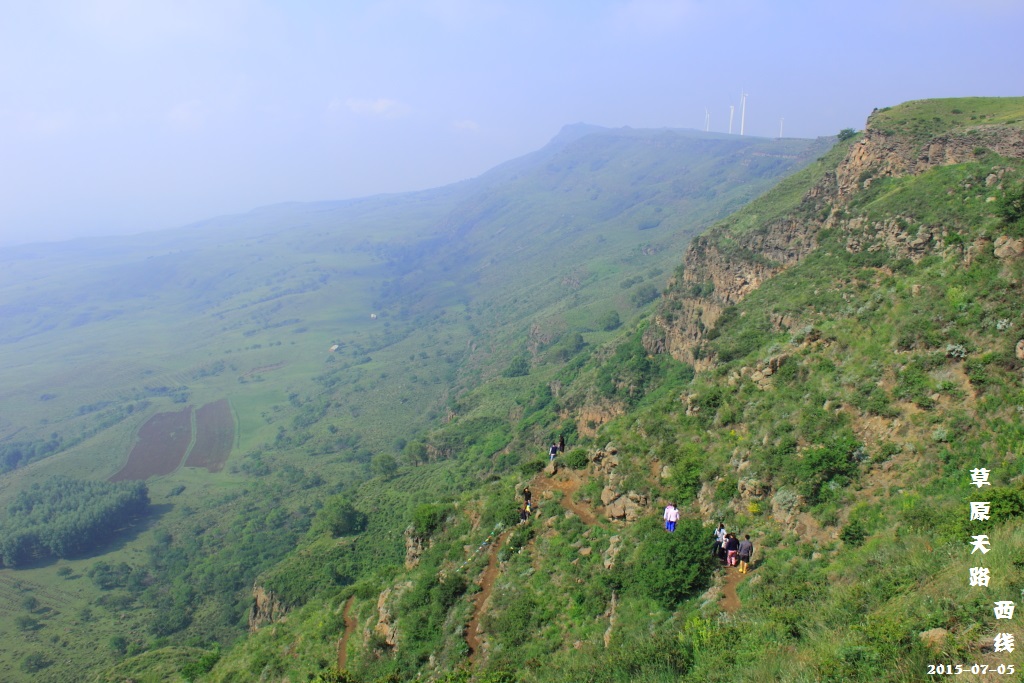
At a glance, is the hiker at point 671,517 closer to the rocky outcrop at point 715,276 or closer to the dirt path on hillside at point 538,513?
the dirt path on hillside at point 538,513

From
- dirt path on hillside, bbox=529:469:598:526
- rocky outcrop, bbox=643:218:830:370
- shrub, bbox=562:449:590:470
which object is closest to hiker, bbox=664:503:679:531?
dirt path on hillside, bbox=529:469:598:526

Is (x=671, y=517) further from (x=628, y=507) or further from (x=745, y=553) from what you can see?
(x=628, y=507)

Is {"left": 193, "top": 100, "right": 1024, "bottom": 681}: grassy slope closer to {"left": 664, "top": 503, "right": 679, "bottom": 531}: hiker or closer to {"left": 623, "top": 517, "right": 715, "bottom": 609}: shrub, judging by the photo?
{"left": 623, "top": 517, "right": 715, "bottom": 609}: shrub

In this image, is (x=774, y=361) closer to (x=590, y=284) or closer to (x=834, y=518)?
(x=834, y=518)

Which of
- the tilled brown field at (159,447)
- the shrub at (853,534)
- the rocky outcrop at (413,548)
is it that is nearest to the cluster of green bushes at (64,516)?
the tilled brown field at (159,447)

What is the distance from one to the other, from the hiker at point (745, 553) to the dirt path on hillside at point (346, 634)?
57.4 feet

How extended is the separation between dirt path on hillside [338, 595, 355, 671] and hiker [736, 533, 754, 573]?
57.4 feet

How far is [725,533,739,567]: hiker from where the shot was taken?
1625cm

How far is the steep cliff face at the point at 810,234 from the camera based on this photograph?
3437 cm

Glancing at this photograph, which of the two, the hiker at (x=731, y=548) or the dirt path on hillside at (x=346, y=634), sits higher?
the hiker at (x=731, y=548)

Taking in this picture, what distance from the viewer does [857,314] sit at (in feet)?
77.6

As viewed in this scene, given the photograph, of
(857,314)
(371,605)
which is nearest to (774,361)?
(857,314)

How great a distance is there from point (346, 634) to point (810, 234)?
139 feet

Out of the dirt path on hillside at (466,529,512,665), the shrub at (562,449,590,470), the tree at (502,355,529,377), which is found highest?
the shrub at (562,449,590,470)
